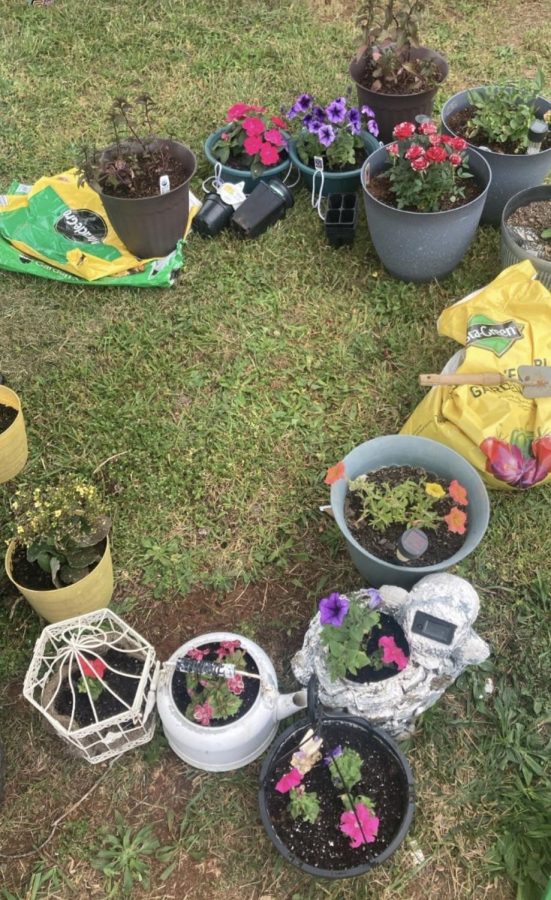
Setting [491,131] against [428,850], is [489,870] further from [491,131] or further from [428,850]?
[491,131]

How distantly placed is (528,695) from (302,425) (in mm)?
1189

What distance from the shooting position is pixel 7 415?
7.93 feet

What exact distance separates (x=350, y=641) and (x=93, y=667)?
2.27 feet

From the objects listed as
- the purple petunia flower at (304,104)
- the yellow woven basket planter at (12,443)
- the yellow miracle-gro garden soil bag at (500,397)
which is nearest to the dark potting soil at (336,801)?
the yellow miracle-gro garden soil bag at (500,397)

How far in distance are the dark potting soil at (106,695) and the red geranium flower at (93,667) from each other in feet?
0.06

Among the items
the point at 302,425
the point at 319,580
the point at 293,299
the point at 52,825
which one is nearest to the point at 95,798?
the point at 52,825

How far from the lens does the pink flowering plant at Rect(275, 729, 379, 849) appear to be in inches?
66.8

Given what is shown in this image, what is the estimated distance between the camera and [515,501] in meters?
2.41

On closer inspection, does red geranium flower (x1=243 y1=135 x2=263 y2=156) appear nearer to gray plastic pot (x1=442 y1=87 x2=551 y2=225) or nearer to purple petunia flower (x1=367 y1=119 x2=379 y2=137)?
purple petunia flower (x1=367 y1=119 x2=379 y2=137)

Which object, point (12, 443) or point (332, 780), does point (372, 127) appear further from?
point (332, 780)

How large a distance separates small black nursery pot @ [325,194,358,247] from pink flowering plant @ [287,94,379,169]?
194 millimetres

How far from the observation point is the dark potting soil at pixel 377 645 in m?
1.81

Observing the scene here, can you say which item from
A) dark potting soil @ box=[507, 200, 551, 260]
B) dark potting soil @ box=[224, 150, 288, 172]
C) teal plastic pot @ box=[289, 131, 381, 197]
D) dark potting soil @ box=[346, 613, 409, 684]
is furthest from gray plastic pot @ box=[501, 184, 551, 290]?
dark potting soil @ box=[346, 613, 409, 684]

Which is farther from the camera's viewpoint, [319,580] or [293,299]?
[293,299]
